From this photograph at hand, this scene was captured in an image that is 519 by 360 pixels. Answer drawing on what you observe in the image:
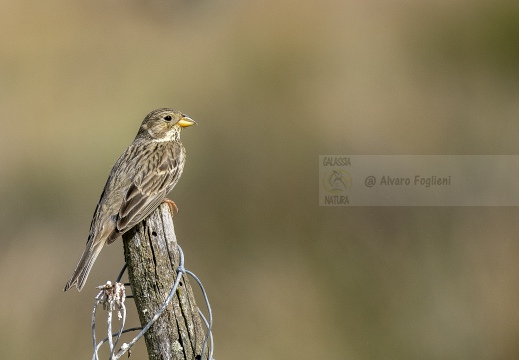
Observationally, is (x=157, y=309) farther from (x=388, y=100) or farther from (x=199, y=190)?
(x=388, y=100)

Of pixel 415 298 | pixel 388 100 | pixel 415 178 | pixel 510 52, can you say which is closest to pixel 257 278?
pixel 415 298

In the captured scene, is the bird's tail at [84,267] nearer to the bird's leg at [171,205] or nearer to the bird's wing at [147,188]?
the bird's wing at [147,188]

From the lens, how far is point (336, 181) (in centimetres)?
996

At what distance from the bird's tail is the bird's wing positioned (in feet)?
0.62

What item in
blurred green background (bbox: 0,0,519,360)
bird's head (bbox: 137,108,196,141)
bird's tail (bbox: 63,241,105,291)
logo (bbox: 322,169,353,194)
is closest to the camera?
bird's tail (bbox: 63,241,105,291)

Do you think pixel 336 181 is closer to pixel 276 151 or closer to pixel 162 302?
pixel 276 151

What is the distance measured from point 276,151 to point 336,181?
80 centimetres

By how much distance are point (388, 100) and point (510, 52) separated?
2022 millimetres

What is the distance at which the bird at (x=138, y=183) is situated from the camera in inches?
200

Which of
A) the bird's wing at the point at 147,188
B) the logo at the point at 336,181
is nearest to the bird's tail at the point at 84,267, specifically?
the bird's wing at the point at 147,188

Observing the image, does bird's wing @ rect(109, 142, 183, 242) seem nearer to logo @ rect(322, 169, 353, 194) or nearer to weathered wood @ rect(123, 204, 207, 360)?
weathered wood @ rect(123, 204, 207, 360)

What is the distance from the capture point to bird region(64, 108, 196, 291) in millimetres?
5086

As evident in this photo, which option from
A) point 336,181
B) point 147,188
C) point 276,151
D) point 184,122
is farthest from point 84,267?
point 276,151

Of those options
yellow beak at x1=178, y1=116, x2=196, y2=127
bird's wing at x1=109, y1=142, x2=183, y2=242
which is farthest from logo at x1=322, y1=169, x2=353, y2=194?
bird's wing at x1=109, y1=142, x2=183, y2=242
